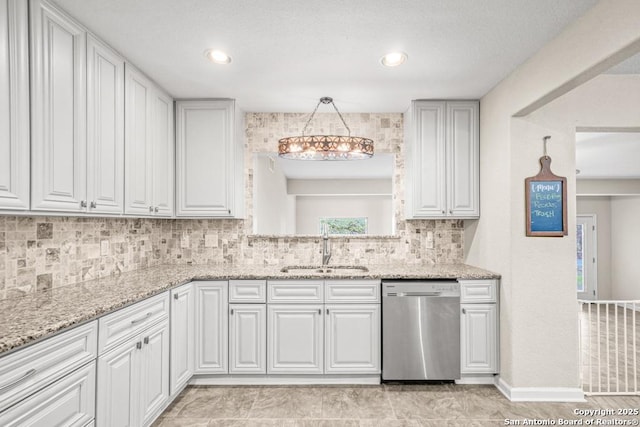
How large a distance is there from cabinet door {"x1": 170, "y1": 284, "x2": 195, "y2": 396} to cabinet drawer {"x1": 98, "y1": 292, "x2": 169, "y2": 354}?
0.47ft

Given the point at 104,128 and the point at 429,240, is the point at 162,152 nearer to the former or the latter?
the point at 104,128

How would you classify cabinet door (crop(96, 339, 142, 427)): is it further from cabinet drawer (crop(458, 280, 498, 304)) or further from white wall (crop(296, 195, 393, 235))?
cabinet drawer (crop(458, 280, 498, 304))

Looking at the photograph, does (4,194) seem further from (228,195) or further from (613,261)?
(613,261)

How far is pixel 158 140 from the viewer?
286 centimetres

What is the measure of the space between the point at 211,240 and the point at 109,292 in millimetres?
1428

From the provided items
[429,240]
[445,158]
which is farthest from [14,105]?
[429,240]

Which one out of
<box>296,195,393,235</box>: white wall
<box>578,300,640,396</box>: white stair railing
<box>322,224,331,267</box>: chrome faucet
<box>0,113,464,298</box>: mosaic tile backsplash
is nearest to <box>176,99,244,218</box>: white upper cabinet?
<box>0,113,464,298</box>: mosaic tile backsplash

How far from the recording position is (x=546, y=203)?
2.62 m

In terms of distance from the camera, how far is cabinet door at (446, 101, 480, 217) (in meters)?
3.16

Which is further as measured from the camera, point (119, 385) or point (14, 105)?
point (119, 385)

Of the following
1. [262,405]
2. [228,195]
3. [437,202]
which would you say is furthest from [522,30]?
[262,405]

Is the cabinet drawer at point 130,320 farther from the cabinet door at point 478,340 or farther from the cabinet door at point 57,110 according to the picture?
the cabinet door at point 478,340

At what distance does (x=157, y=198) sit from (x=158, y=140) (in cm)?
47

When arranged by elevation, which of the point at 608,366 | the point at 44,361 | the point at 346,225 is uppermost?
the point at 346,225
